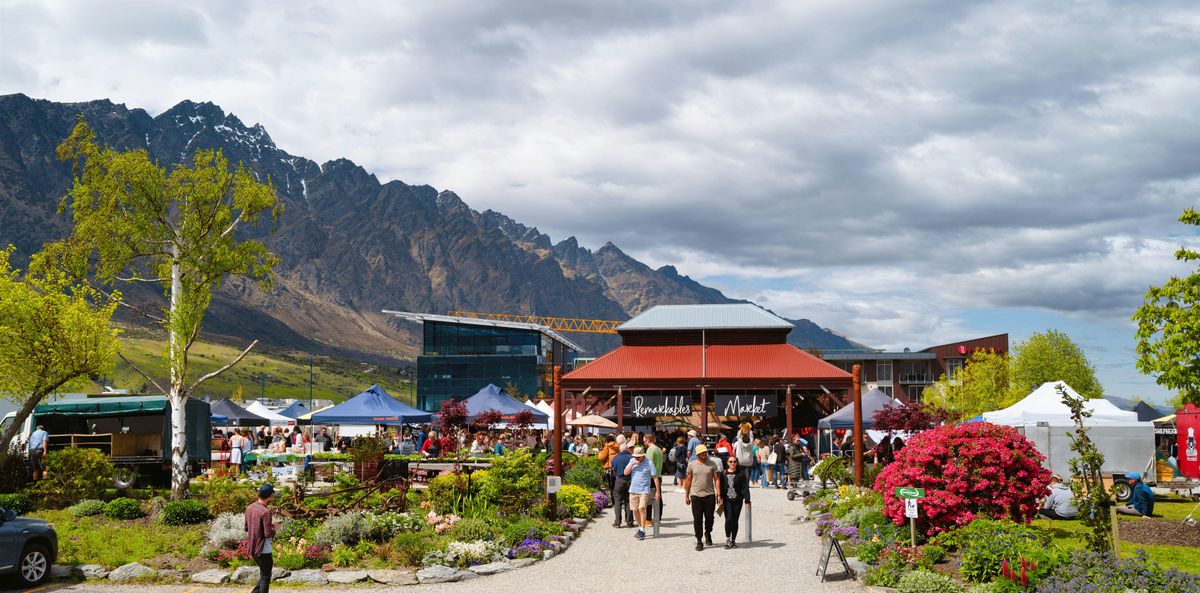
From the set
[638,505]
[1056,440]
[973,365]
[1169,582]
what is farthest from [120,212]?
[973,365]

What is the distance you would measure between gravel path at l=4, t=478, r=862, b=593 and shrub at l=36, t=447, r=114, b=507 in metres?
7.29

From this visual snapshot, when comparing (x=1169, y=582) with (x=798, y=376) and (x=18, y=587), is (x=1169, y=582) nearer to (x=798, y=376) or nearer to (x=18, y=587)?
(x=18, y=587)

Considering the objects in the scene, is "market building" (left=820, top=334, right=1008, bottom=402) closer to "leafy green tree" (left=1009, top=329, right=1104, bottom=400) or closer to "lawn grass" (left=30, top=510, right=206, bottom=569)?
"leafy green tree" (left=1009, top=329, right=1104, bottom=400)

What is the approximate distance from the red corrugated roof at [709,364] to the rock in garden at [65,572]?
30.2 m

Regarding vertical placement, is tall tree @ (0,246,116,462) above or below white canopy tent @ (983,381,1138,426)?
above

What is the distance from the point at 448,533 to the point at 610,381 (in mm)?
29956

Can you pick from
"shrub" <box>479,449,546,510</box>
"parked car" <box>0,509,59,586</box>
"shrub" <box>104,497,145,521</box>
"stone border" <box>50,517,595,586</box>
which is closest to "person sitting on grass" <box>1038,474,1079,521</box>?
"shrub" <box>479,449,546,510</box>

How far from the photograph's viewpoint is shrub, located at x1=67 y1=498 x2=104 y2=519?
2038 cm

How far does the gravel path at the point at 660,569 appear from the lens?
48.0 ft

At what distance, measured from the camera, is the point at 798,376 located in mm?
45938

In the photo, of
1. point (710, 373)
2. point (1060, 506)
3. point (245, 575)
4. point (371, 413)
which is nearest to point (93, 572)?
point (245, 575)

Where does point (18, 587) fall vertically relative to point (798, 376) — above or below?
below

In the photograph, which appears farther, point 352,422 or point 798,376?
point 798,376

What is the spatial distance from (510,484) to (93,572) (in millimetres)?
7467
